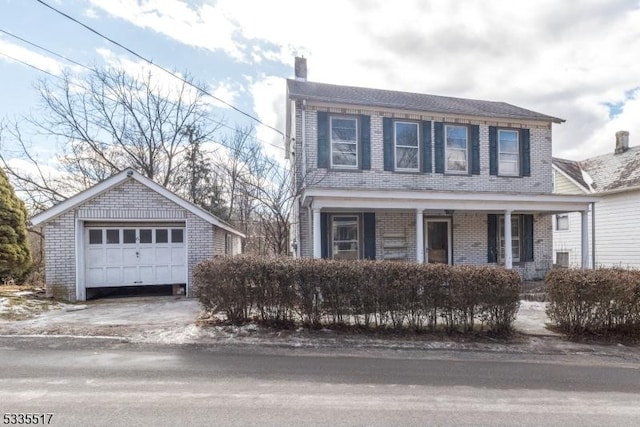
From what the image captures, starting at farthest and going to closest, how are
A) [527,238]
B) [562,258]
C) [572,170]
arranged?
[572,170] → [562,258] → [527,238]

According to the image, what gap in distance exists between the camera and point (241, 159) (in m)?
20.9

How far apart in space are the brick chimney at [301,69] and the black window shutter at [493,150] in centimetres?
779

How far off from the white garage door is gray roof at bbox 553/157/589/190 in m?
19.7

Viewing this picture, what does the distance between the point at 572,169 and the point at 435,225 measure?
12.9 metres

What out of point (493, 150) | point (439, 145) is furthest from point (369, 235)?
point (493, 150)

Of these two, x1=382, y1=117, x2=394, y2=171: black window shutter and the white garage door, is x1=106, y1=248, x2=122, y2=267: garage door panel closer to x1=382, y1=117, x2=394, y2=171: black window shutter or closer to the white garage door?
the white garage door

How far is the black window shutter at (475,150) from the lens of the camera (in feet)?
42.3

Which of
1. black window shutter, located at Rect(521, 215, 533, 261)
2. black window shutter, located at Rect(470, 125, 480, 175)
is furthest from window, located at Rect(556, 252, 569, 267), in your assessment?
black window shutter, located at Rect(470, 125, 480, 175)

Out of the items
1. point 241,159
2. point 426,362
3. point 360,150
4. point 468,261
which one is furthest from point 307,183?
point 241,159

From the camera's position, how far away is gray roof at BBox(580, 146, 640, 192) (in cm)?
1619

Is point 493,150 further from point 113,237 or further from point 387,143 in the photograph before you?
point 113,237

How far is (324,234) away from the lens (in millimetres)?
11734

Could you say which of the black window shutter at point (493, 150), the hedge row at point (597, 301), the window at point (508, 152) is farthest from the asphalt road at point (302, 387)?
the window at point (508, 152)

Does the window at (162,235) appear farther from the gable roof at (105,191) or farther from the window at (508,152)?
the window at (508,152)
